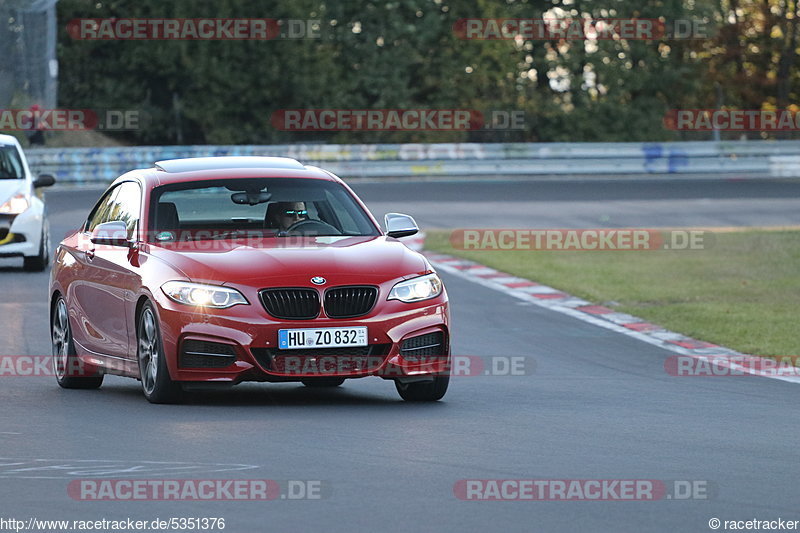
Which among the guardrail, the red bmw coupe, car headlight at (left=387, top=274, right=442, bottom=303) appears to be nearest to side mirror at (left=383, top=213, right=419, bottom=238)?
the red bmw coupe

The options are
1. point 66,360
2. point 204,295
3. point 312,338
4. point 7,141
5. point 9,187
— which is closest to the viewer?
point 312,338

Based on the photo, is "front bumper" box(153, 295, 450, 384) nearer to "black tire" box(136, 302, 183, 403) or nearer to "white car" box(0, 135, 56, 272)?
"black tire" box(136, 302, 183, 403)

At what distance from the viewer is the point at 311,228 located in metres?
11.1

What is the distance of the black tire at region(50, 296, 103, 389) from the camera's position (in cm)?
1165

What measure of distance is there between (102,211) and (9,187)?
30.6ft

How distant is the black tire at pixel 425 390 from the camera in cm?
1059

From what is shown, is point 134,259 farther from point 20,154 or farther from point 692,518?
point 20,154

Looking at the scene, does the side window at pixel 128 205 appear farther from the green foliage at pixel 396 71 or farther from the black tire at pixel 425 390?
the green foliage at pixel 396 71

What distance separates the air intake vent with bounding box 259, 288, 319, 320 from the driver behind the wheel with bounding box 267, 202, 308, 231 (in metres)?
1.20

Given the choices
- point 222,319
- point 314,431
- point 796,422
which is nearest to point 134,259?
point 222,319

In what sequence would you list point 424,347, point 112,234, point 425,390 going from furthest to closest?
1. point 112,234
2. point 425,390
3. point 424,347

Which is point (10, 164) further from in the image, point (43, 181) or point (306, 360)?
point (306, 360)

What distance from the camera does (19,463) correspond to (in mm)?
8164

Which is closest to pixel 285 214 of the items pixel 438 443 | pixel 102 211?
pixel 102 211
